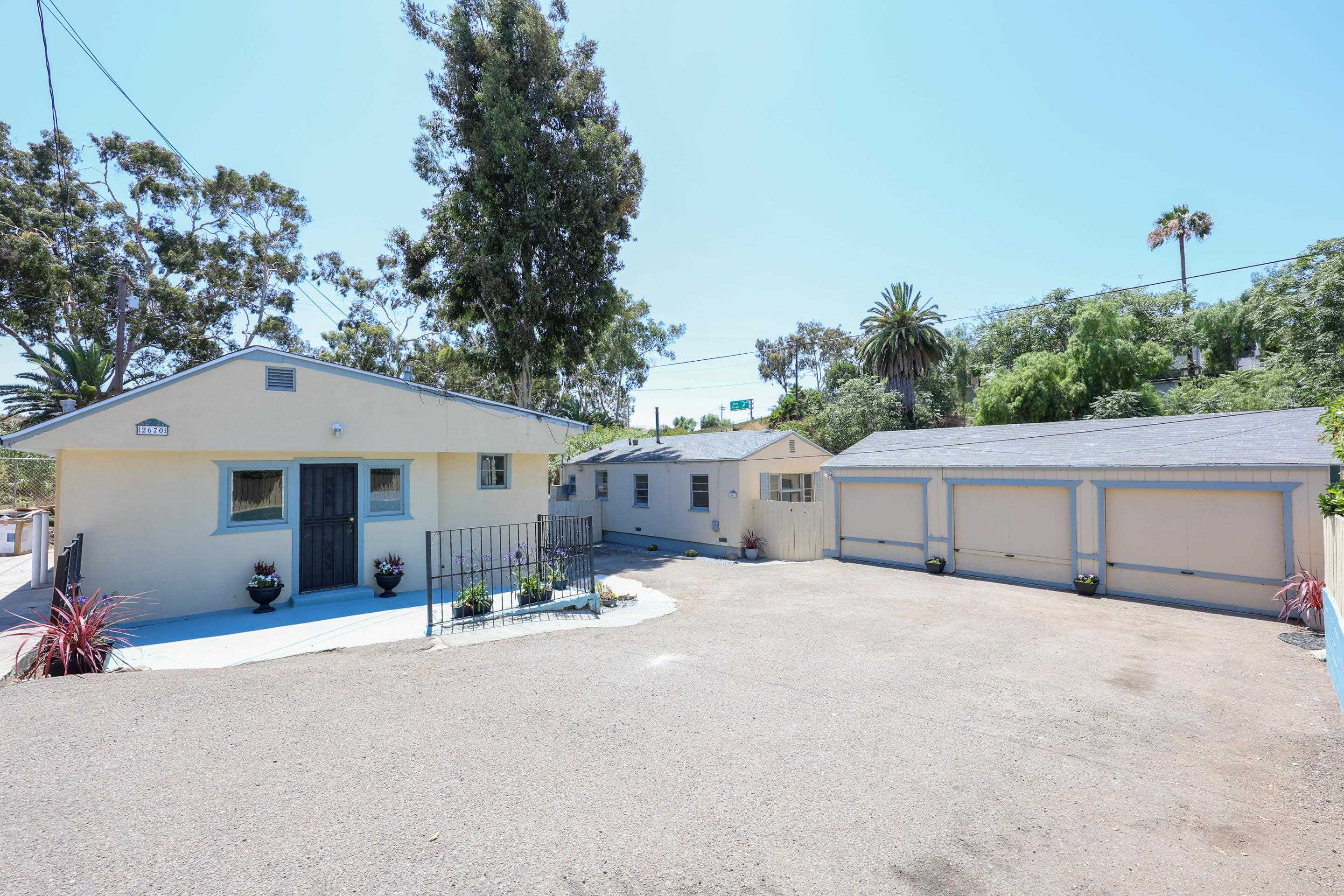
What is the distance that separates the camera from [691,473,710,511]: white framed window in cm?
1825

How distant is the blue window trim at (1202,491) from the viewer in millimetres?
9844

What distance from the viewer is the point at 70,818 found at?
378 centimetres

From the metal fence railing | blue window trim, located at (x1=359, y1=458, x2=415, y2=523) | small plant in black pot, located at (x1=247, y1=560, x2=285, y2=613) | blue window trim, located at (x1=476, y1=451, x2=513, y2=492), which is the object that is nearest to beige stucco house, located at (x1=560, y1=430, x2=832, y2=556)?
the metal fence railing

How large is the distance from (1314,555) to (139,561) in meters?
17.8

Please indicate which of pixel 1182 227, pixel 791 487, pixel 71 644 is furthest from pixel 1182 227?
pixel 71 644

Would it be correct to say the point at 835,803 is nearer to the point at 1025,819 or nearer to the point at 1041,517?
the point at 1025,819

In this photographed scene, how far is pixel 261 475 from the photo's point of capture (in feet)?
33.5

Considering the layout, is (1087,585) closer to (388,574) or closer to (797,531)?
(797,531)

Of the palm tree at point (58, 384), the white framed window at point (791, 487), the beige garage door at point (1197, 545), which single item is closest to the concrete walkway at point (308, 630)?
the white framed window at point (791, 487)

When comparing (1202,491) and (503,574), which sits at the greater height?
(1202,491)

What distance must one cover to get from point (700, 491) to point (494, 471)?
720 centimetres

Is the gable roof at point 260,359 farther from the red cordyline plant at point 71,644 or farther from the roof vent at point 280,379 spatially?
the red cordyline plant at point 71,644

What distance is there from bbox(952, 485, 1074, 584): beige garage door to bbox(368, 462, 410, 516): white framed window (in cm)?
1166

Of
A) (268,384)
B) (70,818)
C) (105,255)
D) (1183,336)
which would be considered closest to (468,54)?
(268,384)
